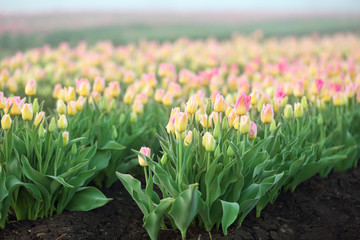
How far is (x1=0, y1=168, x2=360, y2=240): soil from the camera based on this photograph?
241 centimetres

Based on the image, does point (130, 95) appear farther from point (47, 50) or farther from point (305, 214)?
point (47, 50)

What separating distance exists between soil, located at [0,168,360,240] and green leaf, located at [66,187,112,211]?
5 cm

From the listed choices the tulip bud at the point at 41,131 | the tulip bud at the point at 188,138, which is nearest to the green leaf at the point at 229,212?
the tulip bud at the point at 188,138

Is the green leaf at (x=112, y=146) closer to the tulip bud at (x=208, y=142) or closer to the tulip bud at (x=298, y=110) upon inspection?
the tulip bud at (x=208, y=142)

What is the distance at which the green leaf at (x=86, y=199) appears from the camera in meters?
2.60

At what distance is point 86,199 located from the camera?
2635mm

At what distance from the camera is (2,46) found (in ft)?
28.2

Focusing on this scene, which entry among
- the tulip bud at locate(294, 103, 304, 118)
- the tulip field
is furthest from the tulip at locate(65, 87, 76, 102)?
the tulip bud at locate(294, 103, 304, 118)

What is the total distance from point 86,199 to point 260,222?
3.14 ft

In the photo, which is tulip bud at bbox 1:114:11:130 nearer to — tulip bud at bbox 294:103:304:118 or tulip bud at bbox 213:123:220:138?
tulip bud at bbox 213:123:220:138

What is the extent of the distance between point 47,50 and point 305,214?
4770mm

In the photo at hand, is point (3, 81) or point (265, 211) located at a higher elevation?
point (3, 81)

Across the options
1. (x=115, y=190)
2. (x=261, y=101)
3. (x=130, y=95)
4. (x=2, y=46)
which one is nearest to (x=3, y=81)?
(x=130, y=95)

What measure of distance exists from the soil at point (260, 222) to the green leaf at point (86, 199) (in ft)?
0.16
